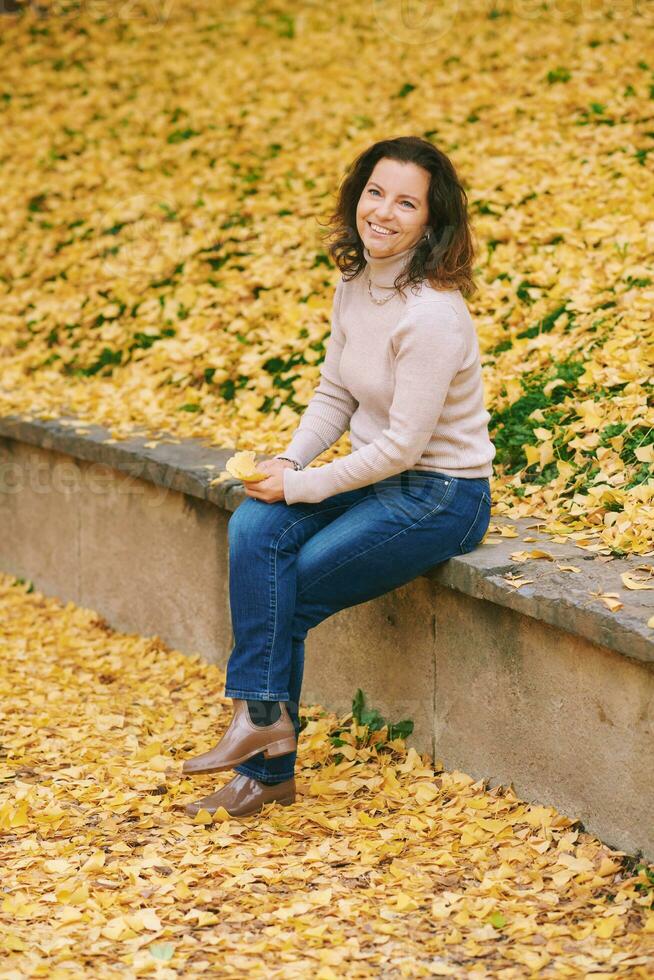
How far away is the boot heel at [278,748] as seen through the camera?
10.2ft

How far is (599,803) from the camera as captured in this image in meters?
2.95

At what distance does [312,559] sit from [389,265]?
2.54 feet

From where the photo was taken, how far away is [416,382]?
300cm

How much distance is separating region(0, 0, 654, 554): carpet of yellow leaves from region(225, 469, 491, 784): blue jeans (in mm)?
421

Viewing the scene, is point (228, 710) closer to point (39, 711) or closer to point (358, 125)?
point (39, 711)

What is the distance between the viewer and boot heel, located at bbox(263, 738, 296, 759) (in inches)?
123
